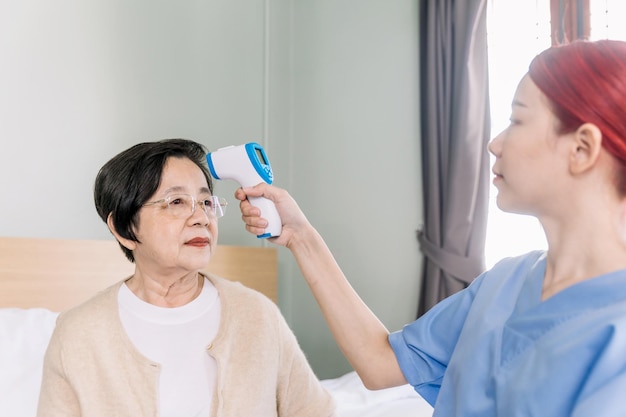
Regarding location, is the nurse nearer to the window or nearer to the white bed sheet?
the white bed sheet

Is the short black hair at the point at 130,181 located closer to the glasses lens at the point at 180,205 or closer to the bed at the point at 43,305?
the glasses lens at the point at 180,205

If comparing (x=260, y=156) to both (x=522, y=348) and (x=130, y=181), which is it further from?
(x=522, y=348)

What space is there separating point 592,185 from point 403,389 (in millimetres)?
1667

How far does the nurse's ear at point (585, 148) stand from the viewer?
3.01ft

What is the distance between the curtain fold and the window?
10cm

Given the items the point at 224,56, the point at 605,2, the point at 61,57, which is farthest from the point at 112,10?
the point at 605,2

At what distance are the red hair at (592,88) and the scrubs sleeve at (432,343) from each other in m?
0.38

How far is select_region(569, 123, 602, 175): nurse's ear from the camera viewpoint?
917mm

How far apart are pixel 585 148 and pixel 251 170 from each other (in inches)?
26.9

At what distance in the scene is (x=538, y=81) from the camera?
1.00 m

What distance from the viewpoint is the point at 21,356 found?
181 cm

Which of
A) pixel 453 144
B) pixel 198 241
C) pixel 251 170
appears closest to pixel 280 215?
pixel 251 170

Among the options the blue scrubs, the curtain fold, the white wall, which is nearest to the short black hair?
the blue scrubs

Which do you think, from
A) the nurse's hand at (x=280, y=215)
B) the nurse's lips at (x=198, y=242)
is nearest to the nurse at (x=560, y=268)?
the nurse's hand at (x=280, y=215)
